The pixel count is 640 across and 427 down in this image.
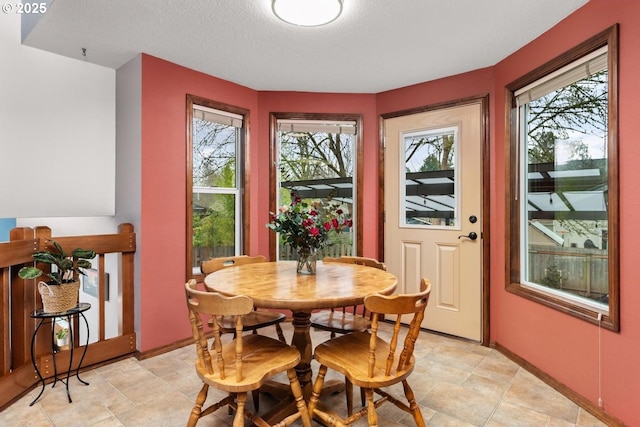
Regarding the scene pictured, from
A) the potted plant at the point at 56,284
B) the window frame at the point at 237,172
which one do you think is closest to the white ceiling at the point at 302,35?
the window frame at the point at 237,172

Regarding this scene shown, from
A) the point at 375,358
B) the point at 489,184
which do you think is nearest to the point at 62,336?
the point at 375,358

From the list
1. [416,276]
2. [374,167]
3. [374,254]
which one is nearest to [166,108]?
[374,167]

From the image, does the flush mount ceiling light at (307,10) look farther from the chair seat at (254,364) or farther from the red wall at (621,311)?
the chair seat at (254,364)

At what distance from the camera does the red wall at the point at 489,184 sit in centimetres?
188

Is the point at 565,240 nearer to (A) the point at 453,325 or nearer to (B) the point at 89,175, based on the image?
(A) the point at 453,325

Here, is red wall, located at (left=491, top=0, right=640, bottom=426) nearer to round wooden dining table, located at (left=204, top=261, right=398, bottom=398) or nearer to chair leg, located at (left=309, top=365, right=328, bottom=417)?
round wooden dining table, located at (left=204, top=261, right=398, bottom=398)

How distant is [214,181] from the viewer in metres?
3.45

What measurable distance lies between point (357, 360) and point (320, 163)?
2.42 meters

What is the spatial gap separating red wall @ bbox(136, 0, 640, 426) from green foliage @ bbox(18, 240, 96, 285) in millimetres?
443

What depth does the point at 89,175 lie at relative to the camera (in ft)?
9.81

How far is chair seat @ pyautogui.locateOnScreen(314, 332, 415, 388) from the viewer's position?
1.60m

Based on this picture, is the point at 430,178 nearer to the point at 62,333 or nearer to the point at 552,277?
the point at 552,277

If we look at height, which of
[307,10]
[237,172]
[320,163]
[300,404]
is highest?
[307,10]

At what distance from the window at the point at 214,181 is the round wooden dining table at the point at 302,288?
3.48 feet
